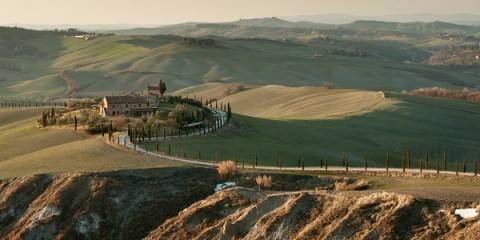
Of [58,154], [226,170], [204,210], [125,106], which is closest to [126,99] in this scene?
[125,106]

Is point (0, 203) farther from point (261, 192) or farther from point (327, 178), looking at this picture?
point (327, 178)

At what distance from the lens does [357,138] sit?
92.1 m

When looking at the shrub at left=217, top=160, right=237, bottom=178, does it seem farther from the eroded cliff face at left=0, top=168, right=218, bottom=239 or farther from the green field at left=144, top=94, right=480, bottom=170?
the green field at left=144, top=94, right=480, bottom=170

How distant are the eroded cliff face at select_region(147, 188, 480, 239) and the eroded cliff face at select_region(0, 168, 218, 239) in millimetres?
3030

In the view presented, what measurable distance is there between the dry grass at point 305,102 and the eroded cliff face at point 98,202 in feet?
175

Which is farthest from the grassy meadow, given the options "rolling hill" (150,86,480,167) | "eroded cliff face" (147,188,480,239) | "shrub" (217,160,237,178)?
"eroded cliff face" (147,188,480,239)

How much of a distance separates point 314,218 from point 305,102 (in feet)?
291

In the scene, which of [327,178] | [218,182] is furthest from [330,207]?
[218,182]

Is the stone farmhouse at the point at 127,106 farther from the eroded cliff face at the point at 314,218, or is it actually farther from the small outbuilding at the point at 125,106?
the eroded cliff face at the point at 314,218

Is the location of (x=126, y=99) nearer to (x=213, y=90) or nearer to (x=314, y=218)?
(x=314, y=218)

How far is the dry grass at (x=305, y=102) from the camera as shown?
113500 millimetres

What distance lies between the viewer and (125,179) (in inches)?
2154

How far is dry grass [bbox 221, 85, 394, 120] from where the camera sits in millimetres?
113500

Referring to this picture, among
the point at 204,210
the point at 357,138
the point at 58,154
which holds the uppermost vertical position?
the point at 204,210
